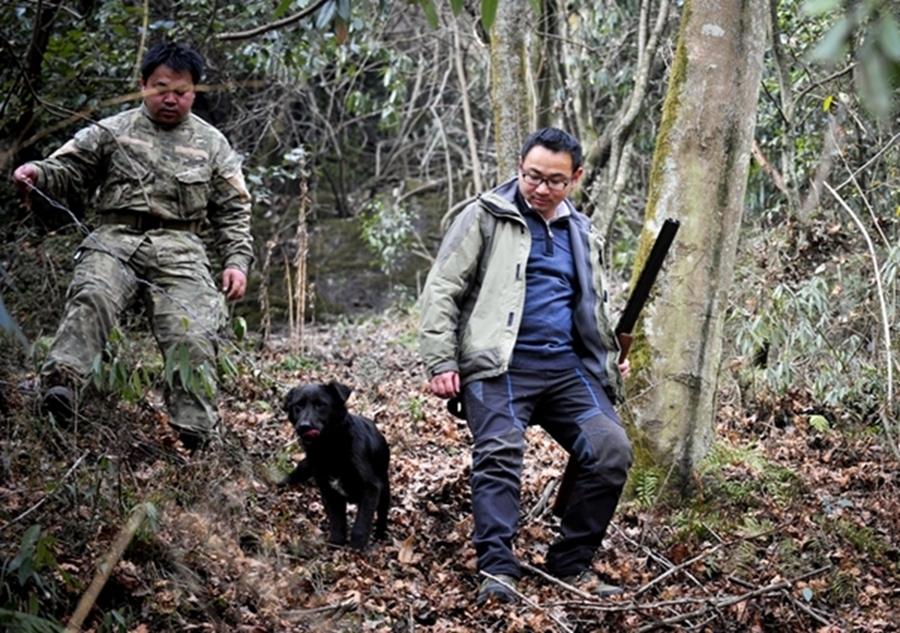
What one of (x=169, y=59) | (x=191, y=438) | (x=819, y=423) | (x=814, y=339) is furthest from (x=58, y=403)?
(x=814, y=339)

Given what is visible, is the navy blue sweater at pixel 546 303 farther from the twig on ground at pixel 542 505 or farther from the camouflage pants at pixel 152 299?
the camouflage pants at pixel 152 299

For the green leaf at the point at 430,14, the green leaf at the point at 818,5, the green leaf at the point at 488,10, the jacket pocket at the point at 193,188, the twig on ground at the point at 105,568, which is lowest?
the twig on ground at the point at 105,568

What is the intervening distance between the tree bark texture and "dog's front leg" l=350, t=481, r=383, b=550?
187 inches

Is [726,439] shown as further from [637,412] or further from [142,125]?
[142,125]

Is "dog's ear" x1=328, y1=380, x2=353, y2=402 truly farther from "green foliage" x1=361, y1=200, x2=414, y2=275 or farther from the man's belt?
"green foliage" x1=361, y1=200, x2=414, y2=275

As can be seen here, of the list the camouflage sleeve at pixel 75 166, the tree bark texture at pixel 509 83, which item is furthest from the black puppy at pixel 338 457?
the tree bark texture at pixel 509 83

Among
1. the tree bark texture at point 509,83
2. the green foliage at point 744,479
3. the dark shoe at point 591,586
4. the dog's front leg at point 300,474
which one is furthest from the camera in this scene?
the tree bark texture at point 509,83

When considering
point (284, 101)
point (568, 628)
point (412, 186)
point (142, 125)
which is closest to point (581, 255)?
point (568, 628)

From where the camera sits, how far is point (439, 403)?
30.9 ft

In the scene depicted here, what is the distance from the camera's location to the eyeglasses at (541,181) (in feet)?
17.6

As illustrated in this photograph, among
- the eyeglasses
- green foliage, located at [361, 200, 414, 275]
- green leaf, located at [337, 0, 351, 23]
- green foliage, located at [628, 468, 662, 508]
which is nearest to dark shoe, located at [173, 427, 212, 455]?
the eyeglasses

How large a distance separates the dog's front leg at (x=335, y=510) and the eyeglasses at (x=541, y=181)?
6.36 ft

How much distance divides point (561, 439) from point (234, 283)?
2.24 m

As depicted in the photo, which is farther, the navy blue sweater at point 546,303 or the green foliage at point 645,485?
the green foliage at point 645,485
